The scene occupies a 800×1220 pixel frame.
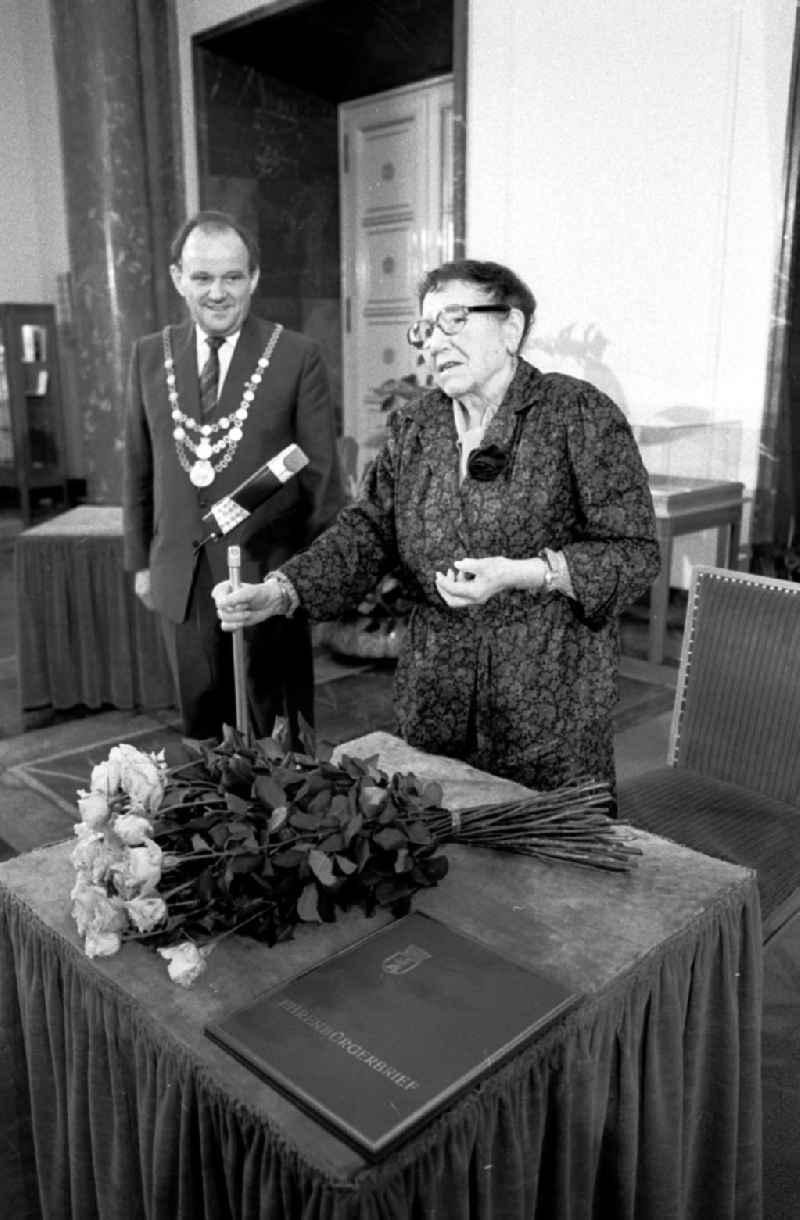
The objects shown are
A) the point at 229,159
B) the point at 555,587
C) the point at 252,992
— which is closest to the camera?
the point at 252,992

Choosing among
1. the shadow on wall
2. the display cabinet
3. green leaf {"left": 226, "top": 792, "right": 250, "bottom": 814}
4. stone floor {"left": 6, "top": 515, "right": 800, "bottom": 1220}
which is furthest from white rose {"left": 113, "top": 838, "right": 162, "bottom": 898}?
the display cabinet

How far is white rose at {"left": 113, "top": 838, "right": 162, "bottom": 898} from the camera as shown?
46.1 inches

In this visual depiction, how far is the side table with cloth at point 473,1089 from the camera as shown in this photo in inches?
39.0

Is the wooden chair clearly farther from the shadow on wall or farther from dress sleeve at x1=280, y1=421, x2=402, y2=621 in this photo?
the shadow on wall

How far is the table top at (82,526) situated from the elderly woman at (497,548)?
2.16 meters

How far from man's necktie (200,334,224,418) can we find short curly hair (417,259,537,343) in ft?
3.21

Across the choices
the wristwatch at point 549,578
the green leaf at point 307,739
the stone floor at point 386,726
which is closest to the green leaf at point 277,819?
the green leaf at point 307,739

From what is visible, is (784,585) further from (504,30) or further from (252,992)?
(504,30)

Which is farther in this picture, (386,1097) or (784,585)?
(784,585)

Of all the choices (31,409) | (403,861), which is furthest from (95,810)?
(31,409)

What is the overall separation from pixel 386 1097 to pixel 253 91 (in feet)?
24.3

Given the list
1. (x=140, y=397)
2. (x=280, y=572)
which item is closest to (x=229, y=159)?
(x=140, y=397)

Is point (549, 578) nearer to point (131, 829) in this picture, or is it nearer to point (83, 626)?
point (131, 829)

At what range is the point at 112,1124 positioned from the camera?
1229mm
